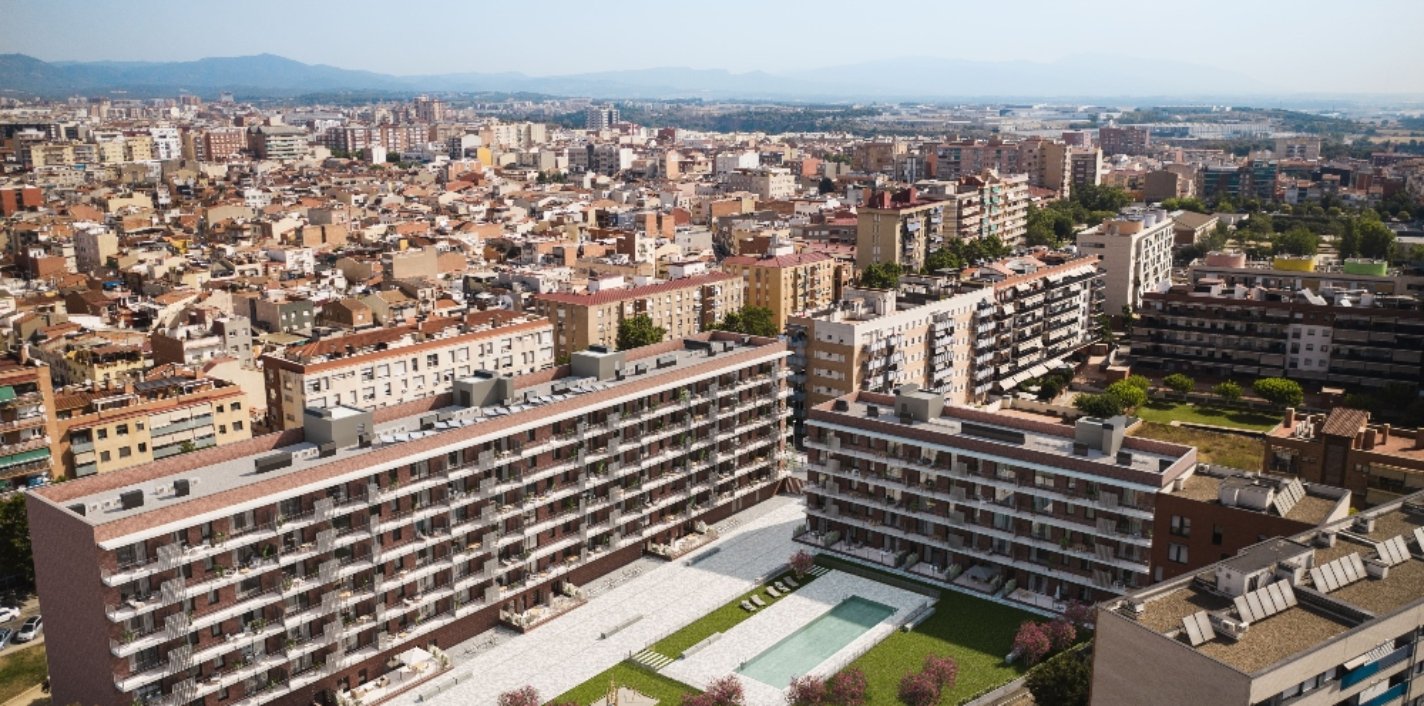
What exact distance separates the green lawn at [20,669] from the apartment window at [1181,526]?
45839 millimetres

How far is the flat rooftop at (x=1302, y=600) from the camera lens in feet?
96.1

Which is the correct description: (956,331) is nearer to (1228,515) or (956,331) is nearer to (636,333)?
(636,333)

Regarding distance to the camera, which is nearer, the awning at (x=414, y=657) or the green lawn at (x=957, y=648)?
the green lawn at (x=957, y=648)

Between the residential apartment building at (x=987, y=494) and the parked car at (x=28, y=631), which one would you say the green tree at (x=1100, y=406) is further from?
the parked car at (x=28, y=631)

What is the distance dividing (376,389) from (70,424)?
17.3 m

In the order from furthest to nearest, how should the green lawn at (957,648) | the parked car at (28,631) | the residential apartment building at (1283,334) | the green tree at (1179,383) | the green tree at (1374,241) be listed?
the green tree at (1374,241)
the green tree at (1179,383)
the residential apartment building at (1283,334)
the parked car at (28,631)
the green lawn at (957,648)

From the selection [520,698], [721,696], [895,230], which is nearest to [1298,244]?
[895,230]

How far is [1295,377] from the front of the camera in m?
89.2

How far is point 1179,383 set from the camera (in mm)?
88812

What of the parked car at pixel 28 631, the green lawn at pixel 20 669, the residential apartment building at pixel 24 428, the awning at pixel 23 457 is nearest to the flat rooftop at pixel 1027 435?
the green lawn at pixel 20 669

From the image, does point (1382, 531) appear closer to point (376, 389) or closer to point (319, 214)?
point (376, 389)

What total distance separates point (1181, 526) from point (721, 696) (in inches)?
783

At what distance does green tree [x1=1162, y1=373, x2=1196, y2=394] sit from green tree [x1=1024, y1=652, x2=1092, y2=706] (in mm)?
56230

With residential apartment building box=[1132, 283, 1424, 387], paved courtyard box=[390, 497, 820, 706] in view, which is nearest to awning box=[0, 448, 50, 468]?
paved courtyard box=[390, 497, 820, 706]
